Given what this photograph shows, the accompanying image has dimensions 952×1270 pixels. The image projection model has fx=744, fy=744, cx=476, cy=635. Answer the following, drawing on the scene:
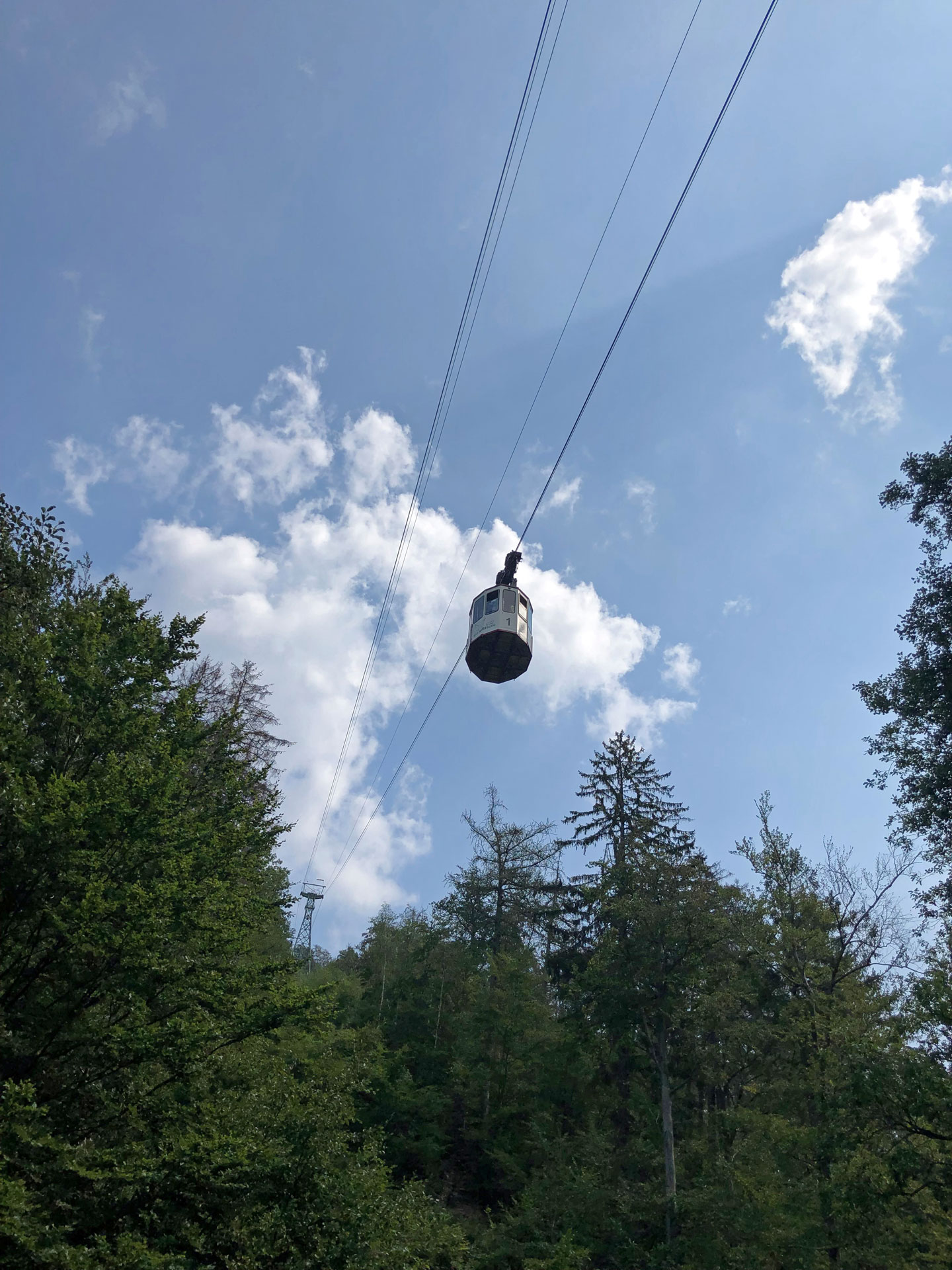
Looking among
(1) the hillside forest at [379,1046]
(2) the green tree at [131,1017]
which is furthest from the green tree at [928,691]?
(2) the green tree at [131,1017]

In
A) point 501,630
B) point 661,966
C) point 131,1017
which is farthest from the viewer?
point 661,966

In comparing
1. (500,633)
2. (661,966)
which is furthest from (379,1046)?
(500,633)

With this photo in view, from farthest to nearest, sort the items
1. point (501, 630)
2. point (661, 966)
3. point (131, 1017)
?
1. point (661, 966)
2. point (501, 630)
3. point (131, 1017)

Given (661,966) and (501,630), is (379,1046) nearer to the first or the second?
(661,966)

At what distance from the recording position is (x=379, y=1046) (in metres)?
25.3

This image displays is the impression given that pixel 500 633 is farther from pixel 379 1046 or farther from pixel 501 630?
pixel 379 1046

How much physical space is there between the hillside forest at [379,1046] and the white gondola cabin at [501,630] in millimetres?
6284

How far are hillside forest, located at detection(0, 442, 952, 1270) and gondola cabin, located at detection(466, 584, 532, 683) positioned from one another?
6.28m

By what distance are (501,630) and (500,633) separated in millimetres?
80

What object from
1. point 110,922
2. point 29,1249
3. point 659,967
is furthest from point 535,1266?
point 110,922

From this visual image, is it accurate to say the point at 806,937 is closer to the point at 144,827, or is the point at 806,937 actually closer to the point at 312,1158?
the point at 312,1158

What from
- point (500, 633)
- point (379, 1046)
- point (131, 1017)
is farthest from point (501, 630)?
point (379, 1046)

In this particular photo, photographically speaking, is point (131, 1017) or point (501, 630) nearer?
point (131, 1017)

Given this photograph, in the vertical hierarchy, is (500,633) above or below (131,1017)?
above
